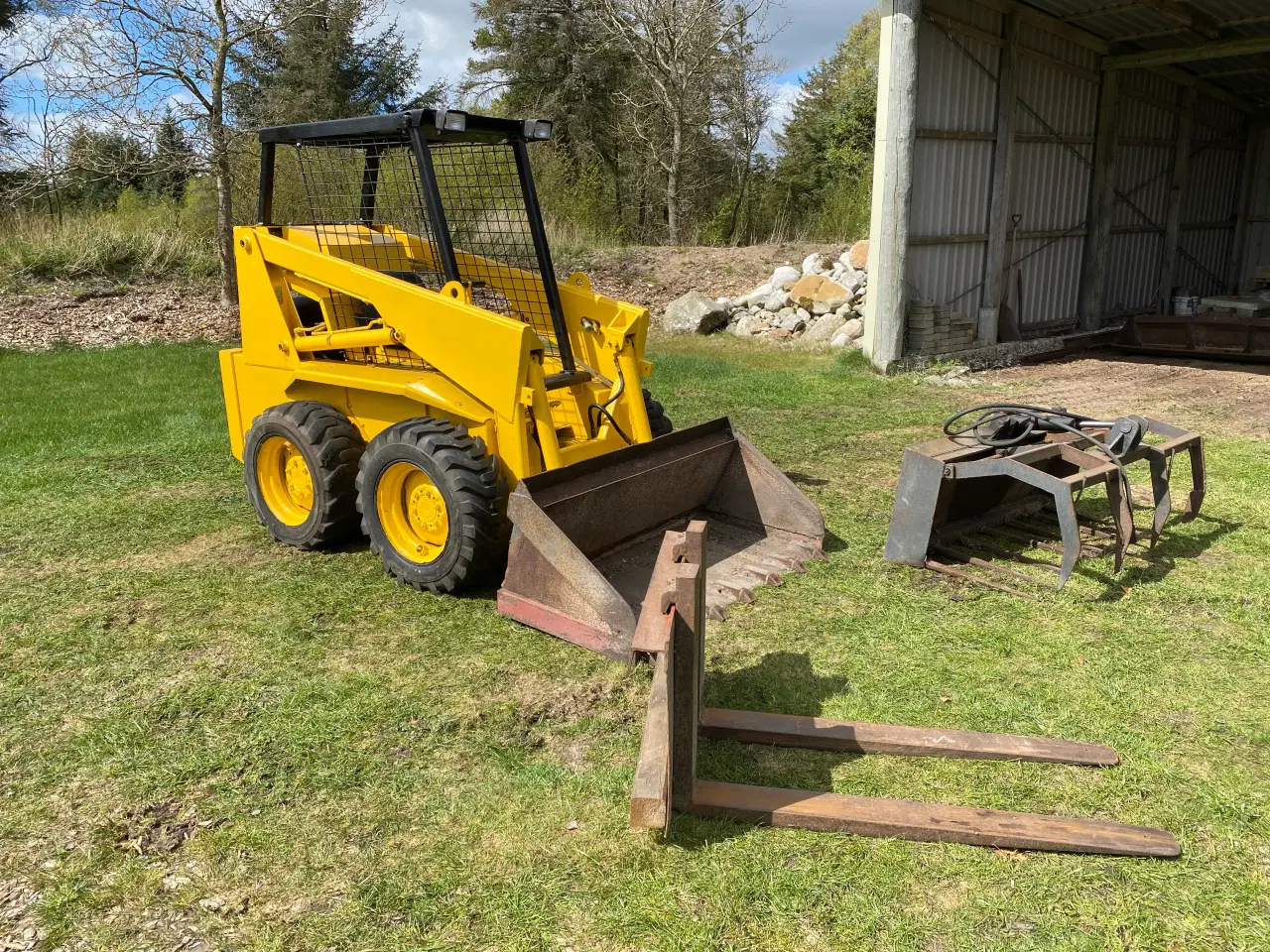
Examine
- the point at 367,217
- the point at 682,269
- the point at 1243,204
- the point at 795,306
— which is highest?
the point at 1243,204

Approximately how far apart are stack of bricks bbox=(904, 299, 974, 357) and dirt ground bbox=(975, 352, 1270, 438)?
20.2 inches

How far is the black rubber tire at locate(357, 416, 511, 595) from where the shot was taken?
4262 mm

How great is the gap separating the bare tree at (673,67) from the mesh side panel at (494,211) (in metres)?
17.5

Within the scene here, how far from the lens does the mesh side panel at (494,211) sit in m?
5.12

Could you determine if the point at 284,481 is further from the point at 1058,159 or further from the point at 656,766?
the point at 1058,159

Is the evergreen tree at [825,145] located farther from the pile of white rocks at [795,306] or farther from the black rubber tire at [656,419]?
the black rubber tire at [656,419]

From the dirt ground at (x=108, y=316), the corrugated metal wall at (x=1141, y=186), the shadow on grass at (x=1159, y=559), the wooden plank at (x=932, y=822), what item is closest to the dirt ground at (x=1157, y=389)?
the corrugated metal wall at (x=1141, y=186)

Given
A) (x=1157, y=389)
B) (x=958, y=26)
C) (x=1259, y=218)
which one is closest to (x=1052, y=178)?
(x=958, y=26)

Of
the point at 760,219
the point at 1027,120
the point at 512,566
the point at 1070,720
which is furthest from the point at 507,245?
the point at 760,219

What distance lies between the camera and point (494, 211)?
19.1ft

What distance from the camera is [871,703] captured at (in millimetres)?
3633

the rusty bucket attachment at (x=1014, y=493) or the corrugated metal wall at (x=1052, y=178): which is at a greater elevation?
the corrugated metal wall at (x=1052, y=178)

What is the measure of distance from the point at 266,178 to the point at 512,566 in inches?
101

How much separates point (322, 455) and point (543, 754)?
86.3 inches
